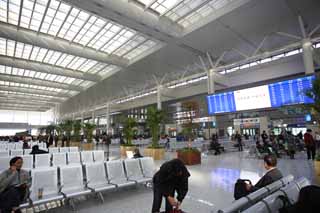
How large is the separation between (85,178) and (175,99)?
23.4 metres

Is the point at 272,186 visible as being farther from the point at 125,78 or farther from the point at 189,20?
the point at 125,78

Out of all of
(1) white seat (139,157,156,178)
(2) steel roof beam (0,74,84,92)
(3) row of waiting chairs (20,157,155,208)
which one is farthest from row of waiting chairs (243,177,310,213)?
(2) steel roof beam (0,74,84,92)

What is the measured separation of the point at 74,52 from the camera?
1537cm

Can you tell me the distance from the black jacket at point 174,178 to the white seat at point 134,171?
2.49 m

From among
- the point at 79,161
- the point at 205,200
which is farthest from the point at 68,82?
the point at 205,200

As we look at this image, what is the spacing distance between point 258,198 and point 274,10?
11.9 metres

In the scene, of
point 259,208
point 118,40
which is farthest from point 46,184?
point 118,40

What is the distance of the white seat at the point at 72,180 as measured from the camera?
4.21 meters

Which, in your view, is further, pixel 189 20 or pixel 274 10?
pixel 189 20

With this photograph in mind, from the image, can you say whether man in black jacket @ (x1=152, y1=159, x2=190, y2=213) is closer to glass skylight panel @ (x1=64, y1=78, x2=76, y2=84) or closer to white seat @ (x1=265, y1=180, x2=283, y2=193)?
white seat @ (x1=265, y1=180, x2=283, y2=193)

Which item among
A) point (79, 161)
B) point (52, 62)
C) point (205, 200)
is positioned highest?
point (52, 62)

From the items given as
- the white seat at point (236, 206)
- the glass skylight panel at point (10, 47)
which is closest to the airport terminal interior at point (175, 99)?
the white seat at point (236, 206)

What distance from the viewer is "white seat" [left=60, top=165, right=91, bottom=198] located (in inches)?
166

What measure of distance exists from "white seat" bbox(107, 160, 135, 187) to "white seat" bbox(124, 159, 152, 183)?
5.9 inches
